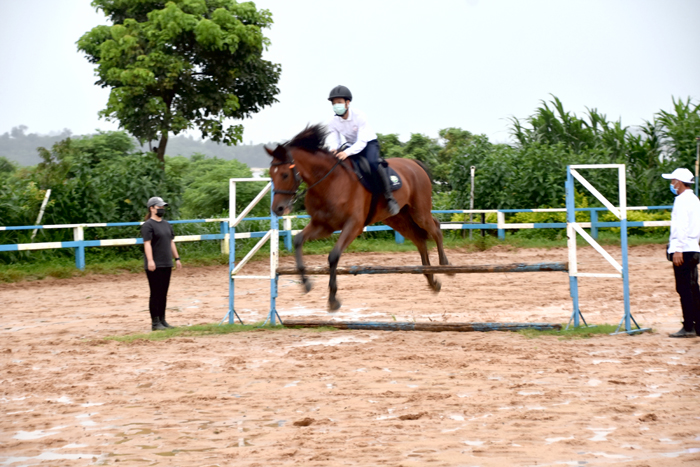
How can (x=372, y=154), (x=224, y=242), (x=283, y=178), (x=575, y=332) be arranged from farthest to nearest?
1. (x=224, y=242)
2. (x=372, y=154)
3. (x=575, y=332)
4. (x=283, y=178)

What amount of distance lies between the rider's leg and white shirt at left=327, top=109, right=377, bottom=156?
4.8 inches

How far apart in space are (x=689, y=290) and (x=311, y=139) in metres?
4.32

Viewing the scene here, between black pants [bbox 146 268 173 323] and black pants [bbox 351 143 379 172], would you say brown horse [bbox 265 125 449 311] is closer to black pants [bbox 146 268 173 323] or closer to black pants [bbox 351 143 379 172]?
black pants [bbox 351 143 379 172]

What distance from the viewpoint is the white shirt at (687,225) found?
259 inches

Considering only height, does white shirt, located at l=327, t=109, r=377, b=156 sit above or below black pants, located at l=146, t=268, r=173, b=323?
above

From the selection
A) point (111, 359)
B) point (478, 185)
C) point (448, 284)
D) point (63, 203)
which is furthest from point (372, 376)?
point (478, 185)

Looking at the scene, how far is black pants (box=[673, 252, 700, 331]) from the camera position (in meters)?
6.66

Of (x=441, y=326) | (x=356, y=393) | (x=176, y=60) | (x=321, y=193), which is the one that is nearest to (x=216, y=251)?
(x=176, y=60)

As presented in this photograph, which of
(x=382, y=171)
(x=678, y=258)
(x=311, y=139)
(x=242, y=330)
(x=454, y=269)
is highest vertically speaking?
(x=311, y=139)

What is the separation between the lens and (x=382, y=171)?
7.41 m

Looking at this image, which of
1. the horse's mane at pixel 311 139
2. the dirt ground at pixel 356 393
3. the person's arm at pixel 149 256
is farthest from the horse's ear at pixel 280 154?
the person's arm at pixel 149 256

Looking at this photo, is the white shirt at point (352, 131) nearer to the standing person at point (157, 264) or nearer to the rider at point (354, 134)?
the rider at point (354, 134)

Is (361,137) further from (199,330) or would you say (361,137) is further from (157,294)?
(157,294)

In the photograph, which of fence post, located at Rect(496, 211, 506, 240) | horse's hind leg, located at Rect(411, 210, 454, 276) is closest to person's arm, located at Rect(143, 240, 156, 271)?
horse's hind leg, located at Rect(411, 210, 454, 276)
